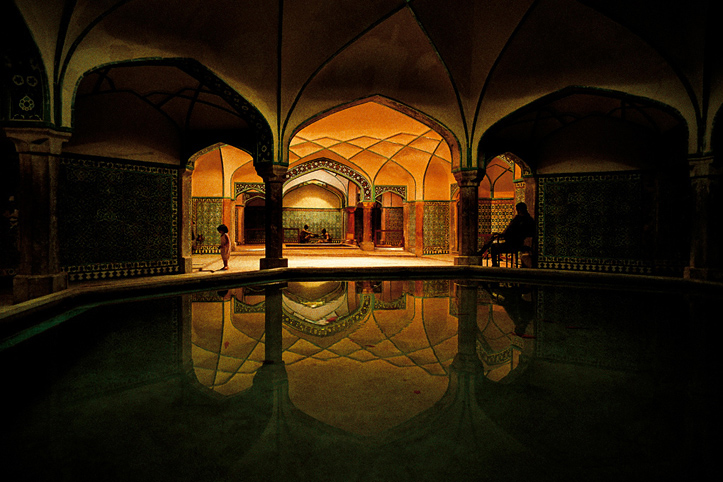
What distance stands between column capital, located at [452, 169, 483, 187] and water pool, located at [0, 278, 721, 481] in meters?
5.07

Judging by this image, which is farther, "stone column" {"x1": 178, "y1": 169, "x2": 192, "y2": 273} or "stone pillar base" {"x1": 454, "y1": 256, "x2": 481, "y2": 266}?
"stone pillar base" {"x1": 454, "y1": 256, "x2": 481, "y2": 266}

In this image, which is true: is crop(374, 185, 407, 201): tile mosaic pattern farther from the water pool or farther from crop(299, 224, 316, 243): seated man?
the water pool

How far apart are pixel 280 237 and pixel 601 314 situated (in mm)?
5751

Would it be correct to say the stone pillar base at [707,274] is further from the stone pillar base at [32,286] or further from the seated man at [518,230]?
the stone pillar base at [32,286]

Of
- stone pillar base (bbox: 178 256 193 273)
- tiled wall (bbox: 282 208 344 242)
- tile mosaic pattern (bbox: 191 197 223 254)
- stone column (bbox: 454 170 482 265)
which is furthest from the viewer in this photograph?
tiled wall (bbox: 282 208 344 242)

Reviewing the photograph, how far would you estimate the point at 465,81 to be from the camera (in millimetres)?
8305

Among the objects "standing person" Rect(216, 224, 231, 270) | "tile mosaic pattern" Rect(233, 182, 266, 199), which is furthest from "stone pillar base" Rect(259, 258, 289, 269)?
"tile mosaic pattern" Rect(233, 182, 266, 199)

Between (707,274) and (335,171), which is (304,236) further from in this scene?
(707,274)

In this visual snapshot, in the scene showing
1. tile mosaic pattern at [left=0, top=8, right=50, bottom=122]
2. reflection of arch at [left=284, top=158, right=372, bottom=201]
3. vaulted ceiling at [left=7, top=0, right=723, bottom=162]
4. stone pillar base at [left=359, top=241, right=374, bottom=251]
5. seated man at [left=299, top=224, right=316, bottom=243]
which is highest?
vaulted ceiling at [left=7, top=0, right=723, bottom=162]

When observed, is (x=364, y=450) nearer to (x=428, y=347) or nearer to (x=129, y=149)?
(x=428, y=347)

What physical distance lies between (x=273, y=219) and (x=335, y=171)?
297 inches

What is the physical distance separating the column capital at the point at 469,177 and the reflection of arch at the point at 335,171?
23.2 ft

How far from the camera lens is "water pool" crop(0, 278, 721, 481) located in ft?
5.11

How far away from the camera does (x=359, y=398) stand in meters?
2.19
